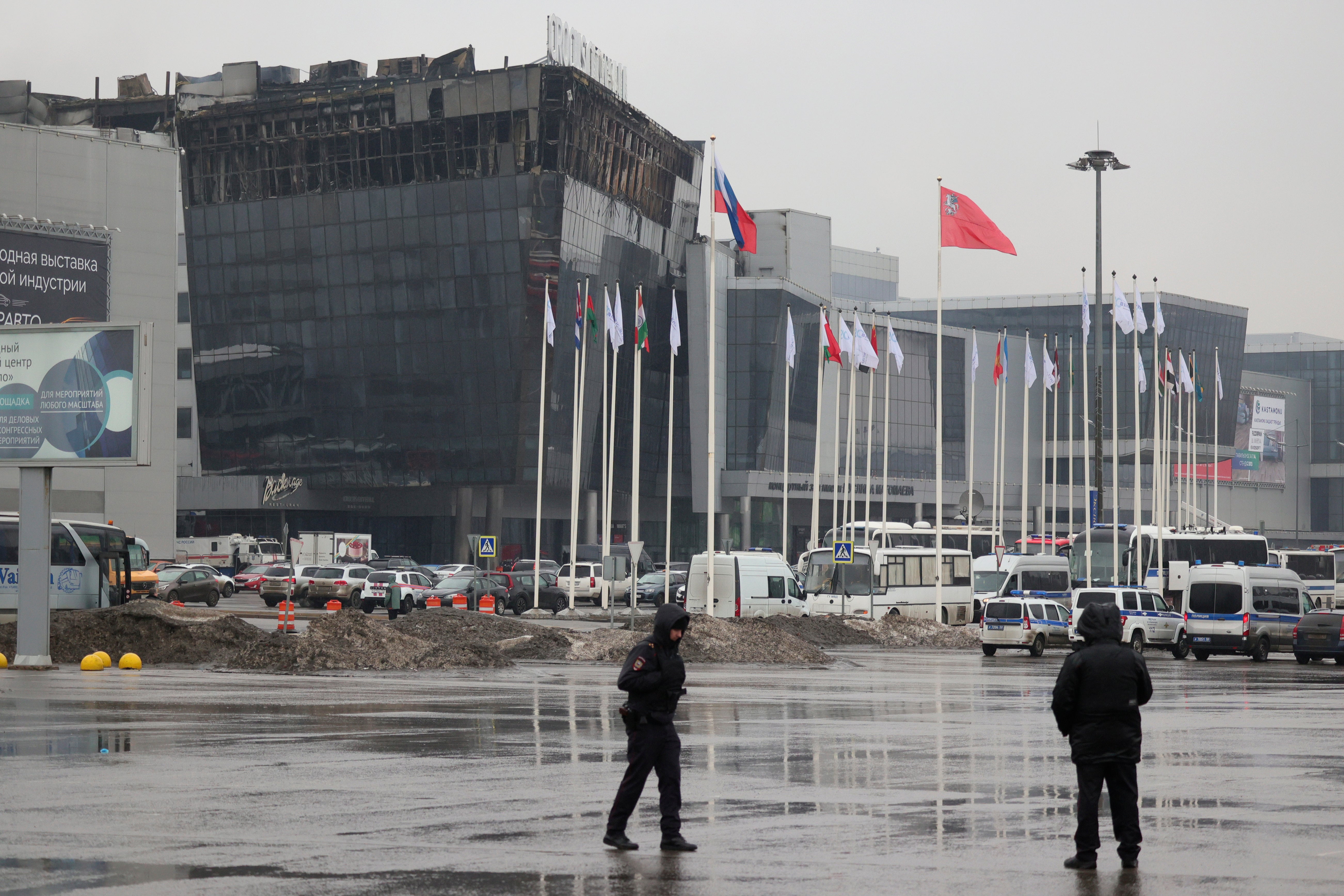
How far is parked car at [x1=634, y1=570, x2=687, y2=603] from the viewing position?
6219 cm

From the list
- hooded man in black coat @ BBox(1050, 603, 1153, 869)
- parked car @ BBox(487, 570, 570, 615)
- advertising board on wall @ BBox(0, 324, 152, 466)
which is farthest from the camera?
parked car @ BBox(487, 570, 570, 615)

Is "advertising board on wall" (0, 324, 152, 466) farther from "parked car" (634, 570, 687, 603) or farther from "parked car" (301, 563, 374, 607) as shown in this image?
"parked car" (634, 570, 687, 603)

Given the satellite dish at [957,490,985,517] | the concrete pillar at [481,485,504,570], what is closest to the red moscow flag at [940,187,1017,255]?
the satellite dish at [957,490,985,517]

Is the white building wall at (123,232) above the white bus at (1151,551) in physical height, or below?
above

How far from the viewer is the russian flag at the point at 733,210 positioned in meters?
38.6

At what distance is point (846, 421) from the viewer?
117 metres

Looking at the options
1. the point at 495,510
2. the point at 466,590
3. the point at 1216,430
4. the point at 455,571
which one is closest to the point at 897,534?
the point at 466,590

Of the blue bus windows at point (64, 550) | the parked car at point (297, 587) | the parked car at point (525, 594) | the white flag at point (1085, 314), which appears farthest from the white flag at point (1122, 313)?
the blue bus windows at point (64, 550)

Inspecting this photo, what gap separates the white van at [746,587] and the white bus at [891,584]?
1.86 m

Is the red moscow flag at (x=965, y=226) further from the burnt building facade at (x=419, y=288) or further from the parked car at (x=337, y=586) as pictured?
the burnt building facade at (x=419, y=288)

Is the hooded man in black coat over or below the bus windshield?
over

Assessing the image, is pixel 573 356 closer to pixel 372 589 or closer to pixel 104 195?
pixel 104 195

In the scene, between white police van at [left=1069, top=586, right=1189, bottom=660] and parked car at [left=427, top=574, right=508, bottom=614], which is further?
parked car at [left=427, top=574, right=508, bottom=614]

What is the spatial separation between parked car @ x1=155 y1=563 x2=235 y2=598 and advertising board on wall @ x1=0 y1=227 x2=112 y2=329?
15700 mm
